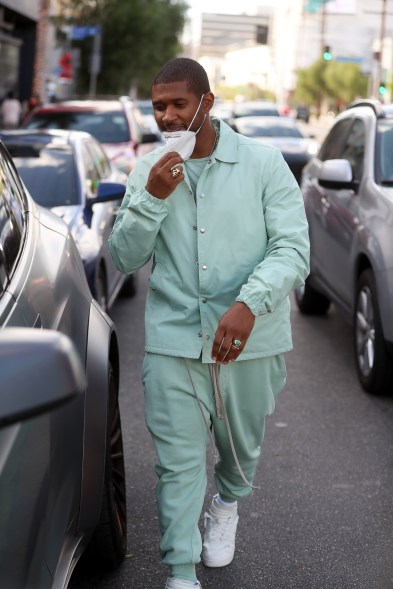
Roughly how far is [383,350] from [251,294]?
3.21 meters

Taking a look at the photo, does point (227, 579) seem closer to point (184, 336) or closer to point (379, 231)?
point (184, 336)

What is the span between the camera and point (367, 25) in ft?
481

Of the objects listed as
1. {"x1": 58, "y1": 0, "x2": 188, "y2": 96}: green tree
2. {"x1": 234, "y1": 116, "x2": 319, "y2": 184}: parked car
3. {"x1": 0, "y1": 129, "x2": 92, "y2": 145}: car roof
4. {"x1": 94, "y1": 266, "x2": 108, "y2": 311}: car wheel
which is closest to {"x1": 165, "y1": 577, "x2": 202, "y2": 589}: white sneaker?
{"x1": 94, "y1": 266, "x2": 108, "y2": 311}: car wheel

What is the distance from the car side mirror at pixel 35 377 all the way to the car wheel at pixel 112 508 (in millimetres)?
1689

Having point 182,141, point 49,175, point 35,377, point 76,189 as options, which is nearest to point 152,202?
point 182,141

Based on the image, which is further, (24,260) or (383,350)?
(383,350)

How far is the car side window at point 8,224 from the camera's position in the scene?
2.77 m

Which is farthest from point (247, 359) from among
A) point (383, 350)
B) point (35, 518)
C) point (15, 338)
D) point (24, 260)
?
point (383, 350)

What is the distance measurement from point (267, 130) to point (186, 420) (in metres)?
22.1

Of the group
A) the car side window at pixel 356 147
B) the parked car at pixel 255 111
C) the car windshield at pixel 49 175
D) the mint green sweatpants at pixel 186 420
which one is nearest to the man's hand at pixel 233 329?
the mint green sweatpants at pixel 186 420

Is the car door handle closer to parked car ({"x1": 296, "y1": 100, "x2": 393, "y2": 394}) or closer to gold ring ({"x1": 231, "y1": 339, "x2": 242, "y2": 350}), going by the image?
parked car ({"x1": 296, "y1": 100, "x2": 393, "y2": 394})

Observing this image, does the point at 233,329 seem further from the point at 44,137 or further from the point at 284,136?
the point at 284,136

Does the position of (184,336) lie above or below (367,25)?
below

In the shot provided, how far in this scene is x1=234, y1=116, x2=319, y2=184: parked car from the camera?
22.3 meters
